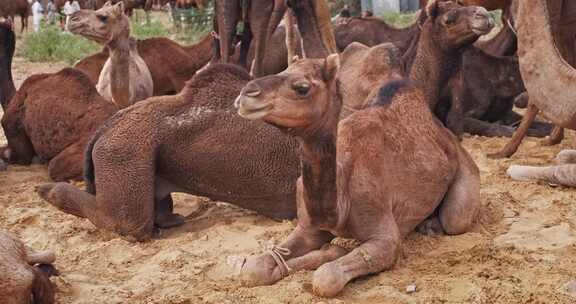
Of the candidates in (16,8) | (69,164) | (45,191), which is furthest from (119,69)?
(16,8)

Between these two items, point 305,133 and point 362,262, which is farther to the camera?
point 362,262

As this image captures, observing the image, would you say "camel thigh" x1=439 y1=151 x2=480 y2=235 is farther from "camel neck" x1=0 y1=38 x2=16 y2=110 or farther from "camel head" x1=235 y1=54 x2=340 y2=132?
"camel neck" x1=0 y1=38 x2=16 y2=110

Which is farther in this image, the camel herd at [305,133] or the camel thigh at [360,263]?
the camel thigh at [360,263]

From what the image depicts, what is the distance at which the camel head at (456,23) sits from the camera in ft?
22.9

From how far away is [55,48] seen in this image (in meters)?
17.8

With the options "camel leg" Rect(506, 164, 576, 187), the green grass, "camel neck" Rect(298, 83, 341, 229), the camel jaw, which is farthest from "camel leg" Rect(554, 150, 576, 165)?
the green grass

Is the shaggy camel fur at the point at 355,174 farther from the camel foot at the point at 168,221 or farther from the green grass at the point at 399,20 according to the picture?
the green grass at the point at 399,20

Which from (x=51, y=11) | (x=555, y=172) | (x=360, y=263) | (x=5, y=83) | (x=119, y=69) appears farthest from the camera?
(x=51, y=11)

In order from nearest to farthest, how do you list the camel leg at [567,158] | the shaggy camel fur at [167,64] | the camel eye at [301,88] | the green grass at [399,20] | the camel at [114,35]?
1. the camel eye at [301,88]
2. the camel leg at [567,158]
3. the camel at [114,35]
4. the shaggy camel fur at [167,64]
5. the green grass at [399,20]

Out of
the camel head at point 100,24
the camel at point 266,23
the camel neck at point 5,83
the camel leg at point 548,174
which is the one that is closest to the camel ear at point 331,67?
the camel leg at point 548,174

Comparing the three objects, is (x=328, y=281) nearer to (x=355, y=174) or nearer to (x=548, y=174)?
(x=355, y=174)

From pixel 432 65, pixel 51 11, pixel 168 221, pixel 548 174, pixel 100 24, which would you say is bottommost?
pixel 51 11

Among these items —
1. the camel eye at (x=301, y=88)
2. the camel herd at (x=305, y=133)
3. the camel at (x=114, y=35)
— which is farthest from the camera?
the camel at (x=114, y=35)

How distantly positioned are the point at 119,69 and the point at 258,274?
4.27 m
